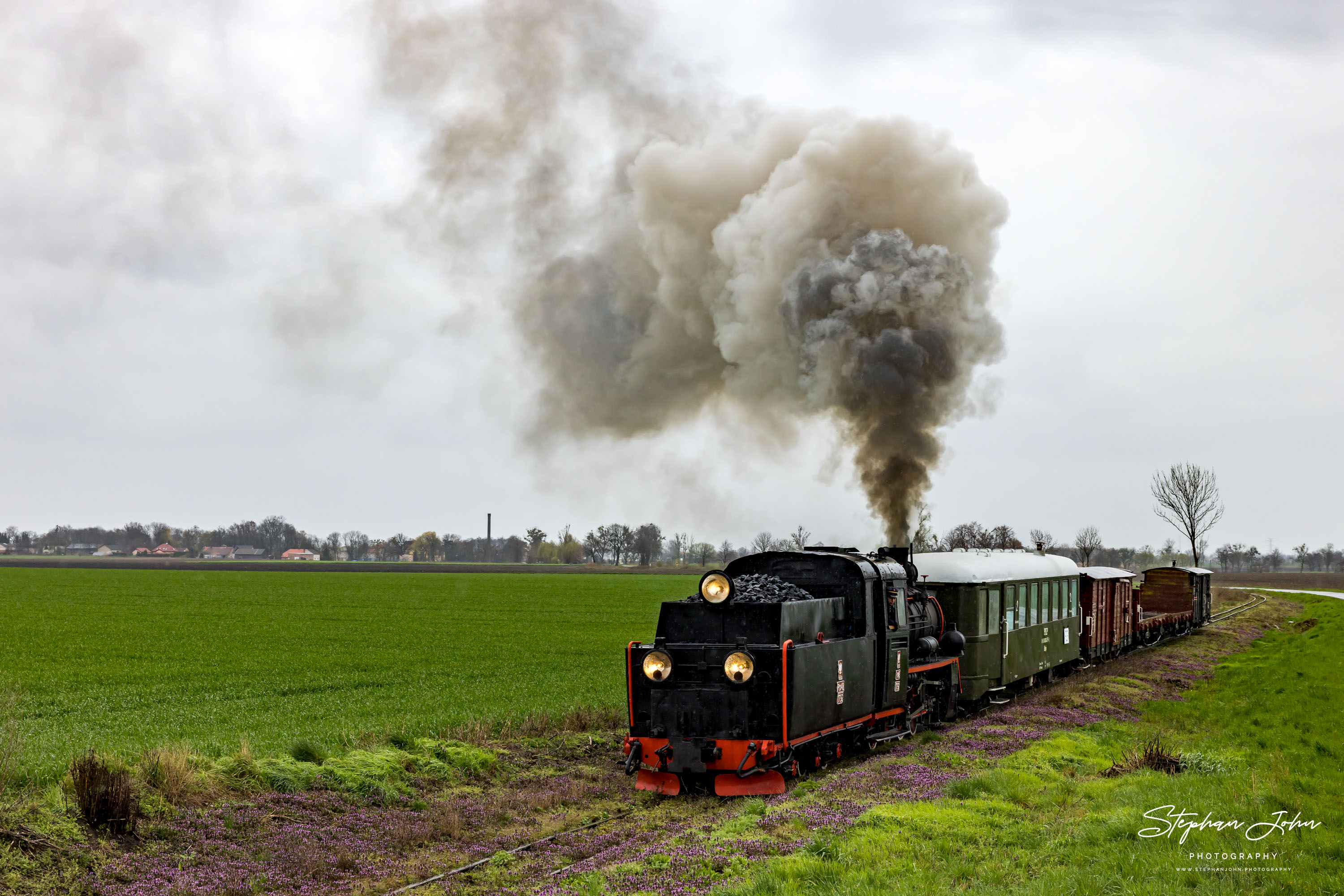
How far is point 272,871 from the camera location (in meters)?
8.42

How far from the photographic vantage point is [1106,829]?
8227 mm

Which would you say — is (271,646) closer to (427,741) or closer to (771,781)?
(427,741)

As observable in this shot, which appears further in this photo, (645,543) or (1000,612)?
(645,543)

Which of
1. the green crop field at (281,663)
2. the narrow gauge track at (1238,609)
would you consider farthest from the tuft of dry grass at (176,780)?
the narrow gauge track at (1238,609)

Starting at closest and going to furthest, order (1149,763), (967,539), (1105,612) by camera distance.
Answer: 1. (1149,763)
2. (1105,612)
3. (967,539)

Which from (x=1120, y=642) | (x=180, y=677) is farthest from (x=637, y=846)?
(x=1120, y=642)

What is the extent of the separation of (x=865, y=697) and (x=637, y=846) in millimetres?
4612

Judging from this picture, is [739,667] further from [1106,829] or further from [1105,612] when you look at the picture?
[1105,612]

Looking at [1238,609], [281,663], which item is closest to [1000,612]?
[281,663]

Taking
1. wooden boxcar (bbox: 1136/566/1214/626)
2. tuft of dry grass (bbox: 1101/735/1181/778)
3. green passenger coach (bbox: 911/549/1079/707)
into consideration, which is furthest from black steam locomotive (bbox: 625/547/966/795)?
wooden boxcar (bbox: 1136/566/1214/626)

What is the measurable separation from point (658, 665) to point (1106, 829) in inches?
187

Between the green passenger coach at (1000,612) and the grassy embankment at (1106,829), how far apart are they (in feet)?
8.08

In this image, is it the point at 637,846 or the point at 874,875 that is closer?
the point at 874,875

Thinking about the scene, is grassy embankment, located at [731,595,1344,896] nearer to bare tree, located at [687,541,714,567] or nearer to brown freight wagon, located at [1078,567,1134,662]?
brown freight wagon, located at [1078,567,1134,662]
